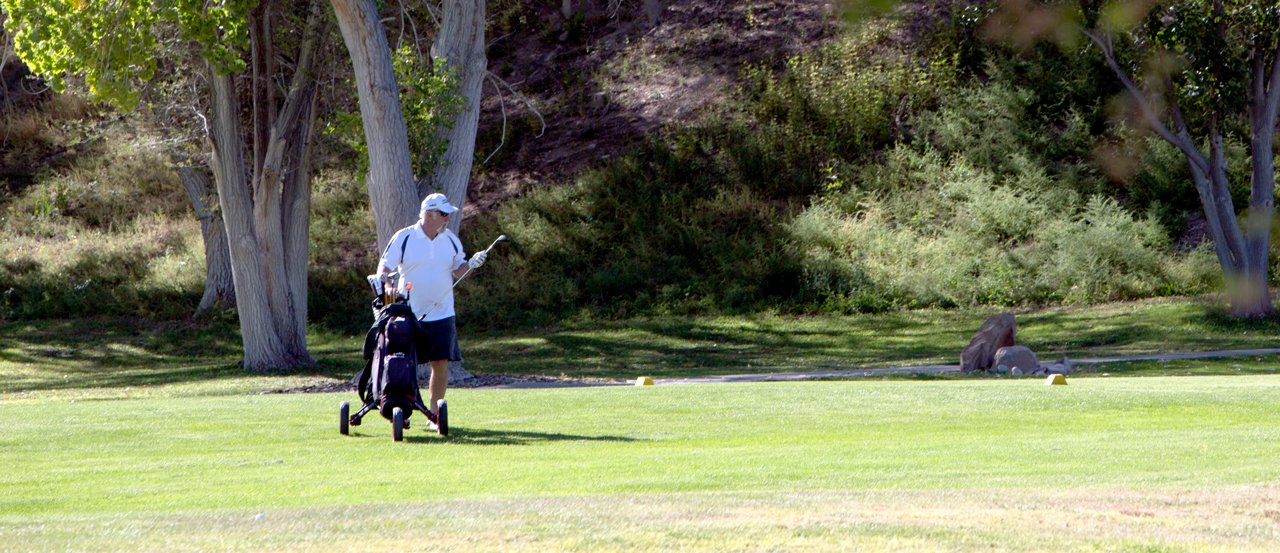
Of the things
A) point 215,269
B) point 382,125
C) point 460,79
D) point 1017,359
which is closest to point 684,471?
point 1017,359

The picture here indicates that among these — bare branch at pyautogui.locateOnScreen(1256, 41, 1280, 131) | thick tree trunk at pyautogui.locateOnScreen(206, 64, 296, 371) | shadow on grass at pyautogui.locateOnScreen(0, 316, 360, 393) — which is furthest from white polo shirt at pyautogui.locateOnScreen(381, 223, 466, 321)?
bare branch at pyautogui.locateOnScreen(1256, 41, 1280, 131)

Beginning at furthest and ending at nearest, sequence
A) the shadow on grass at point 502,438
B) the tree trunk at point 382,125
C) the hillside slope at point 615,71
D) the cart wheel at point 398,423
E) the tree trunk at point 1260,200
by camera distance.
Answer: the hillside slope at point 615,71
the tree trunk at point 1260,200
the tree trunk at point 382,125
the shadow on grass at point 502,438
the cart wheel at point 398,423

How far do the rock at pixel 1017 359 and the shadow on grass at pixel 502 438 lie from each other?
912cm

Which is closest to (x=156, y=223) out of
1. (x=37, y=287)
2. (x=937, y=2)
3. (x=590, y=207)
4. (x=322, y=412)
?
(x=37, y=287)

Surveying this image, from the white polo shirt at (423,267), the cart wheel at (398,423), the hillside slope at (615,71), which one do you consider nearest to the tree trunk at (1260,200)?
the hillside slope at (615,71)

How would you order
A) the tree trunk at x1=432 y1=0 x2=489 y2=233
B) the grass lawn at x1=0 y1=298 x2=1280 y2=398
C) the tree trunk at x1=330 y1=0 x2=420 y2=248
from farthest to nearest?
1. the grass lawn at x1=0 y1=298 x2=1280 y2=398
2. the tree trunk at x1=432 y1=0 x2=489 y2=233
3. the tree trunk at x1=330 y1=0 x2=420 y2=248

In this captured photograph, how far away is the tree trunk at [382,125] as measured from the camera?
1630 cm

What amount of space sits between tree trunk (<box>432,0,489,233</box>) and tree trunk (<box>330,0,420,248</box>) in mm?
957

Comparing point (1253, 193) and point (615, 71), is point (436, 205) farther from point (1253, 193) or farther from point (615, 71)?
point (615, 71)

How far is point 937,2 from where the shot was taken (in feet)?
116

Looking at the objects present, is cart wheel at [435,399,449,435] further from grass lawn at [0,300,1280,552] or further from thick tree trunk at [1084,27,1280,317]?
thick tree trunk at [1084,27,1280,317]

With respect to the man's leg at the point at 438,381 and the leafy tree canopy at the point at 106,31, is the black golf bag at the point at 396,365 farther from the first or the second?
the leafy tree canopy at the point at 106,31

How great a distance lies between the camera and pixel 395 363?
8.65m

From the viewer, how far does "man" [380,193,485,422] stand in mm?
9172
